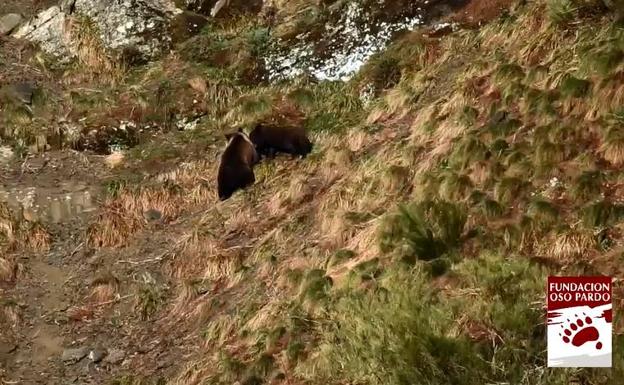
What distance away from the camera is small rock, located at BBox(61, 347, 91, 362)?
8.41 m

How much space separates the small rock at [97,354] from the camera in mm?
8336

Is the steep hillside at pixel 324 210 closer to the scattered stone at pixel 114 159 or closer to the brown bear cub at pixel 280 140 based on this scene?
the scattered stone at pixel 114 159

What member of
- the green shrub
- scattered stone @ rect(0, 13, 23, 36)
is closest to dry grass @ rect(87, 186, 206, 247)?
the green shrub

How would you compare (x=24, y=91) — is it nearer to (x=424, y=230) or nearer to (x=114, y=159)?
(x=114, y=159)

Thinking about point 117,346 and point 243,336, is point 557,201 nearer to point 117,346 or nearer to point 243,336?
point 243,336

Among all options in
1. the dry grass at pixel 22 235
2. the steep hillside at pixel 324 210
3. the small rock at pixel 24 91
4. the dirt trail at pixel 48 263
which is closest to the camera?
the steep hillside at pixel 324 210

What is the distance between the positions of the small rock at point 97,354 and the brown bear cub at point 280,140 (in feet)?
12.8

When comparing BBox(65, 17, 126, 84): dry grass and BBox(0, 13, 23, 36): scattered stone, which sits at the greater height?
BBox(0, 13, 23, 36): scattered stone

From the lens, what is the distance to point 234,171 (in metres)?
10.5

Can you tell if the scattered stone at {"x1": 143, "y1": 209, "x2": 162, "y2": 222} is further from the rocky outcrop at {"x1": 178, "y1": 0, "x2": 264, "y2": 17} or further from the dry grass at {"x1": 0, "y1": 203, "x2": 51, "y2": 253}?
the rocky outcrop at {"x1": 178, "y1": 0, "x2": 264, "y2": 17}

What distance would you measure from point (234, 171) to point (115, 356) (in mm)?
3322

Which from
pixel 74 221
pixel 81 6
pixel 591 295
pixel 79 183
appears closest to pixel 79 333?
pixel 74 221

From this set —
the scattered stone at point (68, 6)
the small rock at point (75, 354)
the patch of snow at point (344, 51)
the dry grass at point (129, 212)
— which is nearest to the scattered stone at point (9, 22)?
the scattered stone at point (68, 6)

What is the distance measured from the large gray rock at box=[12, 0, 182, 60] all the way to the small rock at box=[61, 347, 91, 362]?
741cm
